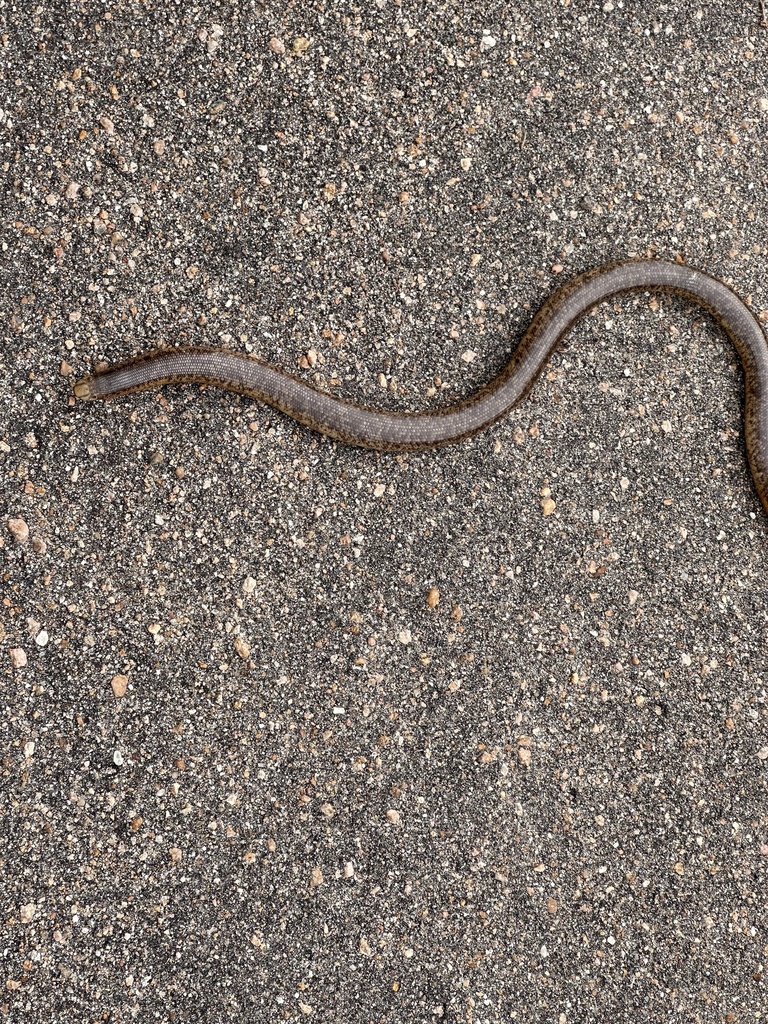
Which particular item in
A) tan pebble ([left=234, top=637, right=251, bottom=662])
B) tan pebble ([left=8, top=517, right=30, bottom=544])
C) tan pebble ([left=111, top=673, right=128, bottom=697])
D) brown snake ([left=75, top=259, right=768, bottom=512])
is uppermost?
brown snake ([left=75, top=259, right=768, bottom=512])

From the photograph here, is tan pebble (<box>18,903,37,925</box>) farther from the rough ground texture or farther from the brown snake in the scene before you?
the brown snake

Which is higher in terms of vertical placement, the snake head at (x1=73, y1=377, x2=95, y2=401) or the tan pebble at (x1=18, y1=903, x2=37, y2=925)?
the snake head at (x1=73, y1=377, x2=95, y2=401)

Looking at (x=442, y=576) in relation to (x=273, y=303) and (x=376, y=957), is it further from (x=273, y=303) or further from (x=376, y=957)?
(x=376, y=957)

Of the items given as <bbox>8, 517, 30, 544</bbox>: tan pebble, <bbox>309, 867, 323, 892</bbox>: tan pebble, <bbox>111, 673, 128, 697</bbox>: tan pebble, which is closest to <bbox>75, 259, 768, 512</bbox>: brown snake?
<bbox>8, 517, 30, 544</bbox>: tan pebble

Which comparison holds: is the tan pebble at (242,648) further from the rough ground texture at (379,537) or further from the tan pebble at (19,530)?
the tan pebble at (19,530)

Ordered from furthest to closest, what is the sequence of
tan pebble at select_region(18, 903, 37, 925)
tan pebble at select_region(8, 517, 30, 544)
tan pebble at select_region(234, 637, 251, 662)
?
tan pebble at select_region(234, 637, 251, 662)
tan pebble at select_region(8, 517, 30, 544)
tan pebble at select_region(18, 903, 37, 925)

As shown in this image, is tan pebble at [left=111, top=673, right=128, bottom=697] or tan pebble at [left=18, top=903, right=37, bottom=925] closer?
tan pebble at [left=18, top=903, right=37, bottom=925]

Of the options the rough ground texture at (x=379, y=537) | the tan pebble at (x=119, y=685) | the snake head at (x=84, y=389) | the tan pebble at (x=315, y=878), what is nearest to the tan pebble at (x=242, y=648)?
the rough ground texture at (x=379, y=537)

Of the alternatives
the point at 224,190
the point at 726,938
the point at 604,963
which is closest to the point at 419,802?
the point at 604,963
